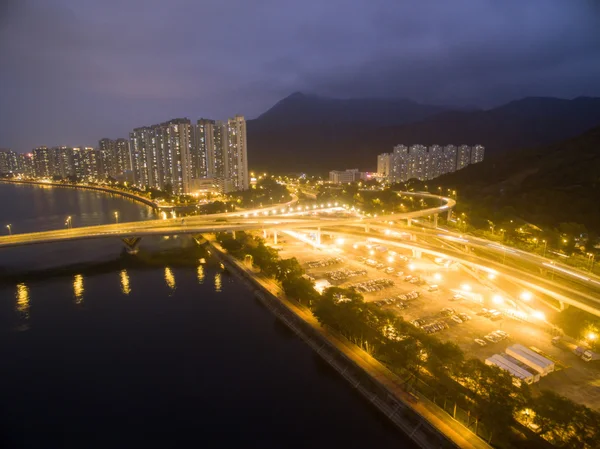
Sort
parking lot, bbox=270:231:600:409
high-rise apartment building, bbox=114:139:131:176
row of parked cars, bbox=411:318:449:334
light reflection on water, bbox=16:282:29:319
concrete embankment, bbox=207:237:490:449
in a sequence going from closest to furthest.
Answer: concrete embankment, bbox=207:237:490:449, parking lot, bbox=270:231:600:409, row of parked cars, bbox=411:318:449:334, light reflection on water, bbox=16:282:29:319, high-rise apartment building, bbox=114:139:131:176

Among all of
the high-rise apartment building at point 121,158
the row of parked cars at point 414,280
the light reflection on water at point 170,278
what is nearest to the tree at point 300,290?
the row of parked cars at point 414,280

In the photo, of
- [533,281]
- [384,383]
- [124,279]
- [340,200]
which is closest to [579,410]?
[384,383]

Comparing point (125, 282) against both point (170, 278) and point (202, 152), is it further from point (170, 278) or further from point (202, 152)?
point (202, 152)

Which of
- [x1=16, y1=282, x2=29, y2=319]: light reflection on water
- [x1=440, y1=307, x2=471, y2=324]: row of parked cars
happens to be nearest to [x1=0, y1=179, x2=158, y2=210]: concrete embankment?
[x1=16, y1=282, x2=29, y2=319]: light reflection on water

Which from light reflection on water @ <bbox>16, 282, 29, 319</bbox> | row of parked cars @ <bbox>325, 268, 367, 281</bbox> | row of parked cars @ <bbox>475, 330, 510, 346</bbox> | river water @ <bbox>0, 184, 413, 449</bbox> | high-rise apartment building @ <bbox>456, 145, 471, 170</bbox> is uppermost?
high-rise apartment building @ <bbox>456, 145, 471, 170</bbox>

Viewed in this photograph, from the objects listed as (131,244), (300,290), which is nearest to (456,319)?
(300,290)

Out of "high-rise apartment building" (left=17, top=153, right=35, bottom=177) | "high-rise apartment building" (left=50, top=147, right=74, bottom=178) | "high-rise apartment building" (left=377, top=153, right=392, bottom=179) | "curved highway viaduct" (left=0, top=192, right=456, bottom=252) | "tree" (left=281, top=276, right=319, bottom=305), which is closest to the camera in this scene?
"tree" (left=281, top=276, right=319, bottom=305)

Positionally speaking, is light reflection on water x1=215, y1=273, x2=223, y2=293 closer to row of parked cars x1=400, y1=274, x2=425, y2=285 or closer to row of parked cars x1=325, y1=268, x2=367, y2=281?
row of parked cars x1=325, y1=268, x2=367, y2=281
